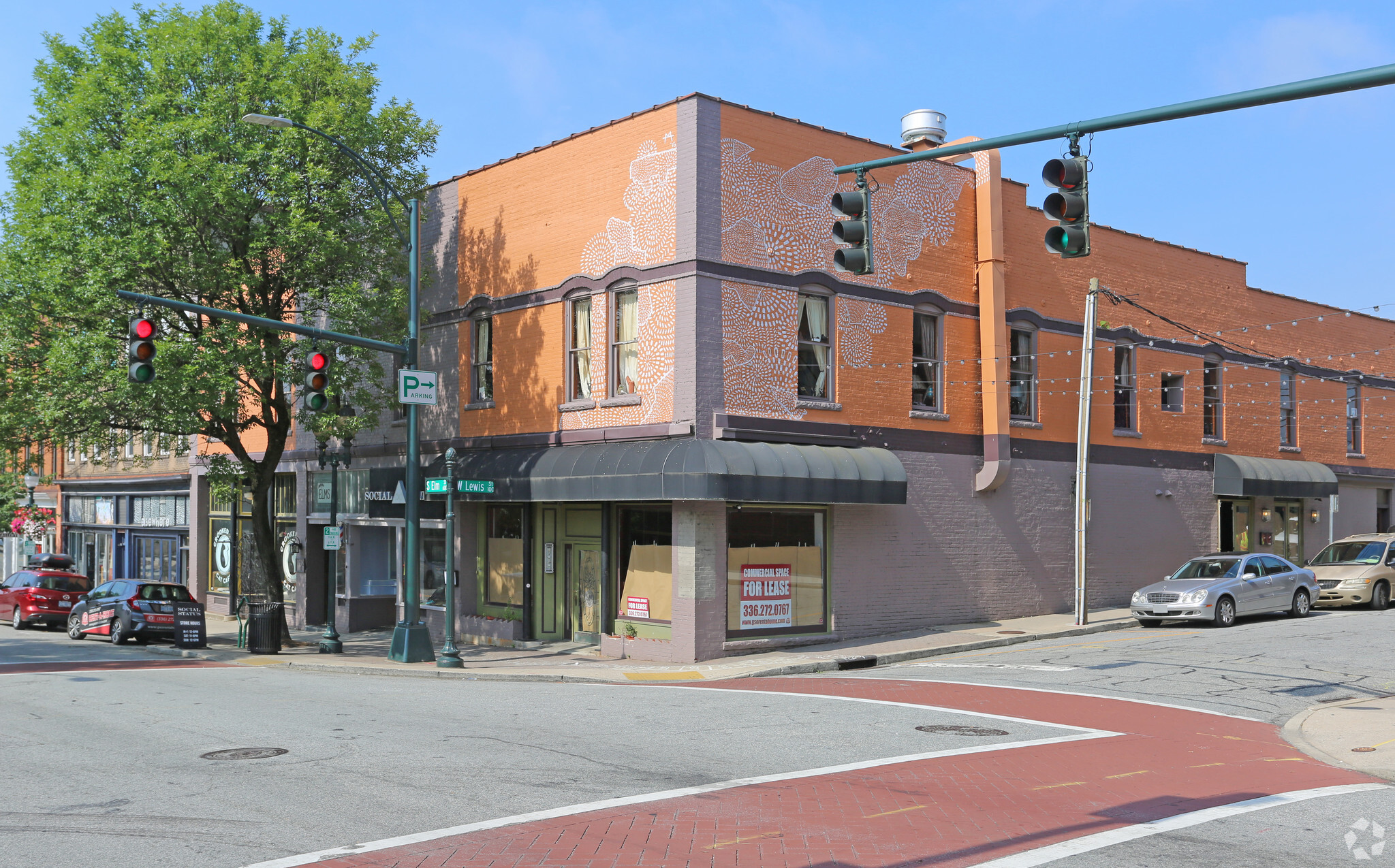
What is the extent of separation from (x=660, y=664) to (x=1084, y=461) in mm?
10248

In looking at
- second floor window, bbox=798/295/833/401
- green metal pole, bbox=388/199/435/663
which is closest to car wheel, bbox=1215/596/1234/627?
second floor window, bbox=798/295/833/401

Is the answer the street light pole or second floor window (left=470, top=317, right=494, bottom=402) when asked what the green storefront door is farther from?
second floor window (left=470, top=317, right=494, bottom=402)

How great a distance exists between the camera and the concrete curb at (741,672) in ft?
62.2

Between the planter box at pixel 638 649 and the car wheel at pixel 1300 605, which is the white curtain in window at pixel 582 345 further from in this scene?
the car wheel at pixel 1300 605

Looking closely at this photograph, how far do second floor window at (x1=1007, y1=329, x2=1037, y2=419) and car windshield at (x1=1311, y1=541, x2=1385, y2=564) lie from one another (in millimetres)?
9383

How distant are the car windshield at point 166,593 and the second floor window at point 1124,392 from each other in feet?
74.3

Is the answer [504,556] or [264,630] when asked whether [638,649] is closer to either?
[504,556]

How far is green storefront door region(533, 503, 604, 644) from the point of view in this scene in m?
22.9

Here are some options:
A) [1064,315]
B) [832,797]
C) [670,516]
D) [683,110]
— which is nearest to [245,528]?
[670,516]

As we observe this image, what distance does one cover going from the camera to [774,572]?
21.2 metres

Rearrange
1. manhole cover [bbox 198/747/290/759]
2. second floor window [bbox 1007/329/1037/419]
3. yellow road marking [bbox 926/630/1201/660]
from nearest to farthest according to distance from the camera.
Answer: manhole cover [bbox 198/747/290/759] < yellow road marking [bbox 926/630/1201/660] < second floor window [bbox 1007/329/1037/419]

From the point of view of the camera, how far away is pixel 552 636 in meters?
23.9

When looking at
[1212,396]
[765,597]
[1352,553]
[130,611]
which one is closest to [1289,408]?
[1212,396]

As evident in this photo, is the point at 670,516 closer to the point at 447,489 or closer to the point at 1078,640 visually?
the point at 447,489
